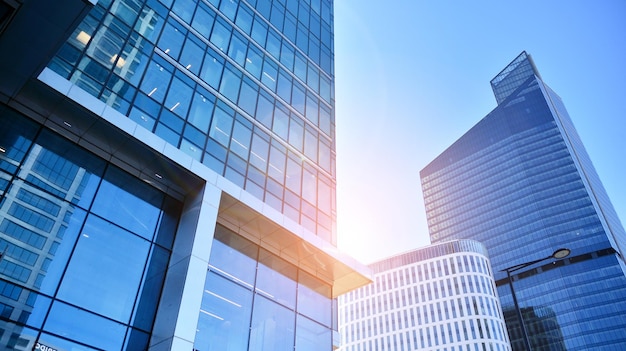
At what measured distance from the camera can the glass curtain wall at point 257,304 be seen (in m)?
17.8

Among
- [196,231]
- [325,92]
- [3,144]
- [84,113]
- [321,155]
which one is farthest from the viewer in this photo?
[325,92]

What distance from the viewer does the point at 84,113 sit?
15.9 m

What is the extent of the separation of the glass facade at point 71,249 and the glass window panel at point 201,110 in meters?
3.83

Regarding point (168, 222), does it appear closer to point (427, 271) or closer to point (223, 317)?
point (223, 317)

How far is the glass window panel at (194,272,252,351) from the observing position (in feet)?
56.5

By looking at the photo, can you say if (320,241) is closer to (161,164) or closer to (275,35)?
(161,164)

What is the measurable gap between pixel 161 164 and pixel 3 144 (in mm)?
5190

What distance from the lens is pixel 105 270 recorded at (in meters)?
15.6

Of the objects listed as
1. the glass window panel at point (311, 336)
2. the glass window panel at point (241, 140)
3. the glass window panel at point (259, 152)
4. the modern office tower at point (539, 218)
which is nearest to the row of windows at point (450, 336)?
the modern office tower at point (539, 218)

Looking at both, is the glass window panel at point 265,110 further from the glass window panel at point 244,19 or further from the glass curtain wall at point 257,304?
the glass curtain wall at point 257,304

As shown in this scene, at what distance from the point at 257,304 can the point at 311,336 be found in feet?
11.3

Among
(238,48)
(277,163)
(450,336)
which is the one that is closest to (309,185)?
(277,163)

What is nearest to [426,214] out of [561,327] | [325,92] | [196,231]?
[561,327]

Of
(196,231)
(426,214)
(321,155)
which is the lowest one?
(196,231)
